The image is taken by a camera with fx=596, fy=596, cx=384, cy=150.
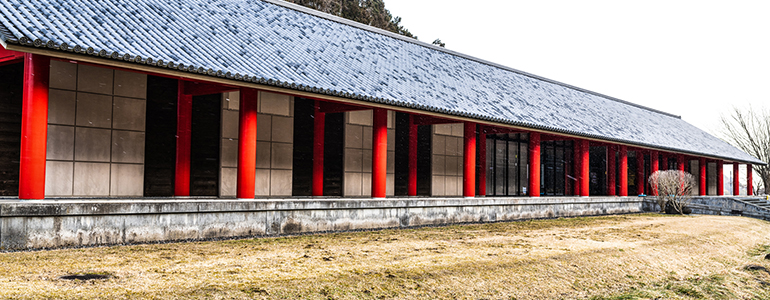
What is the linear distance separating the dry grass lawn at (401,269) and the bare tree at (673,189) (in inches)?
479

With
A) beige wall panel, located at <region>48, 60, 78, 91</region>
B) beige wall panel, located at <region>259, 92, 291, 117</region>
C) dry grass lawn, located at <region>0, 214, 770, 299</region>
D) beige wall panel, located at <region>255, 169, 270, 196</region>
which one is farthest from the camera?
beige wall panel, located at <region>259, 92, 291, 117</region>

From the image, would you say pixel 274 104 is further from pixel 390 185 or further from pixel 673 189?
pixel 673 189

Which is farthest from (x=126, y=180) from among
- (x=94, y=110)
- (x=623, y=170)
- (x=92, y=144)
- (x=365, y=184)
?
(x=623, y=170)

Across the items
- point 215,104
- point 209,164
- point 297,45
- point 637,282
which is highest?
point 297,45

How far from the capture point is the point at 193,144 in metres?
15.2

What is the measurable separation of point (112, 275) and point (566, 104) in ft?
80.0

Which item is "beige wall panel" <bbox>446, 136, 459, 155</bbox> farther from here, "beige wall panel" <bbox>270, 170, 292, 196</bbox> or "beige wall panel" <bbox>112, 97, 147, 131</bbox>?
"beige wall panel" <bbox>112, 97, 147, 131</bbox>

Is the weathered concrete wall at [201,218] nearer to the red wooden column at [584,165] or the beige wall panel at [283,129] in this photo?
the beige wall panel at [283,129]

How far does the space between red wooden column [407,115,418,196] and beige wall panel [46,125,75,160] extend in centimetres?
1088

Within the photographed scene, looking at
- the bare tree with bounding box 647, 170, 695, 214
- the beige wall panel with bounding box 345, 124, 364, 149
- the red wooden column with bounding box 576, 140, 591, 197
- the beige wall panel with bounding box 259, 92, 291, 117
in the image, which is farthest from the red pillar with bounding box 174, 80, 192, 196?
A: the bare tree with bounding box 647, 170, 695, 214

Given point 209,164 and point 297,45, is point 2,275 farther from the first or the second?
point 297,45

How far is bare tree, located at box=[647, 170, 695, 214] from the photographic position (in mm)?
26297

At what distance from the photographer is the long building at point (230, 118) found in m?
10.4

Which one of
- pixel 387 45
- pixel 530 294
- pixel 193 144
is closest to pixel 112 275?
pixel 530 294
